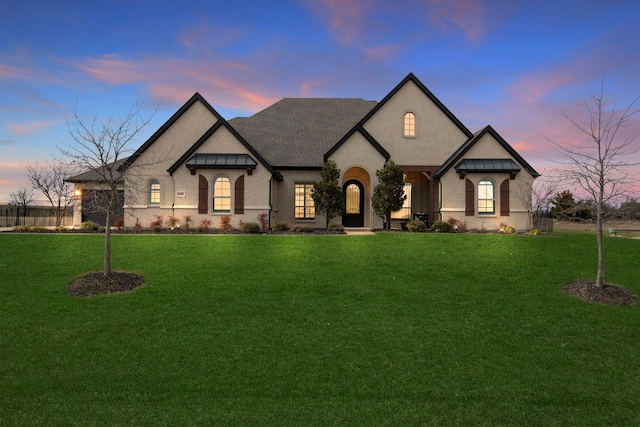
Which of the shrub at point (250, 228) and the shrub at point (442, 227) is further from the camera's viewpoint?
the shrub at point (442, 227)

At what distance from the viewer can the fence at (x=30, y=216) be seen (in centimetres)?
3188

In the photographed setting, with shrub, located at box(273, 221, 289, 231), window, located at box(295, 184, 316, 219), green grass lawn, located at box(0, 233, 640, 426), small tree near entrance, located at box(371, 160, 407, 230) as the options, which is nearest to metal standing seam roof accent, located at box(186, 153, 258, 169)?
shrub, located at box(273, 221, 289, 231)

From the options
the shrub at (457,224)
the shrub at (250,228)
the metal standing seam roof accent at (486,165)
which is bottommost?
the shrub at (250,228)

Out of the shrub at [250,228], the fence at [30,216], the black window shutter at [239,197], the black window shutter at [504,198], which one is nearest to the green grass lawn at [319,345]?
the shrub at [250,228]

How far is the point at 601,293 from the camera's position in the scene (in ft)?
37.1

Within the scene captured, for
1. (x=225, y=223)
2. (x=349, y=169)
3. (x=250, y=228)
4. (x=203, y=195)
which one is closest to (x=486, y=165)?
(x=349, y=169)

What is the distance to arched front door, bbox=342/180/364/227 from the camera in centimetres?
2744

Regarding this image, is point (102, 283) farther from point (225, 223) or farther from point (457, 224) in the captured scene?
point (457, 224)

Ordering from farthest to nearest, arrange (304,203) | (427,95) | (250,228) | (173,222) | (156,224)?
(304,203), (427,95), (156,224), (173,222), (250,228)

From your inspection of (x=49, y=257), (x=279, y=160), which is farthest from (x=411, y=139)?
(x=49, y=257)

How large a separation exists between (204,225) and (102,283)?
1174 cm

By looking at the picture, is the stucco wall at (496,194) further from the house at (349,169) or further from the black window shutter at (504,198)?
the black window shutter at (504,198)

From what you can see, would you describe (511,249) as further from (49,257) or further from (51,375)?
(49,257)

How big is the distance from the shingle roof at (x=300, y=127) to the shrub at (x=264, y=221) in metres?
4.03
